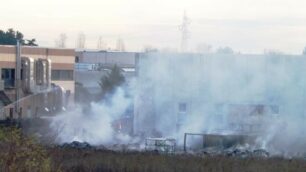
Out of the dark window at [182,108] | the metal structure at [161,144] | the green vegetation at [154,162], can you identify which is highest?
the dark window at [182,108]

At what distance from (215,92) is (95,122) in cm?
512

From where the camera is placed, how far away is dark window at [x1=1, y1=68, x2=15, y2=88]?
145 feet

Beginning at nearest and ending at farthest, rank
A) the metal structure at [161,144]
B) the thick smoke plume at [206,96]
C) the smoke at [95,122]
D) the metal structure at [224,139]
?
the metal structure at [161,144]
the metal structure at [224,139]
the smoke at [95,122]
the thick smoke plume at [206,96]

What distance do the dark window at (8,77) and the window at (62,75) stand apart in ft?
16.0

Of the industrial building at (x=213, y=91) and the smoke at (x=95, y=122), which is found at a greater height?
the industrial building at (x=213, y=91)

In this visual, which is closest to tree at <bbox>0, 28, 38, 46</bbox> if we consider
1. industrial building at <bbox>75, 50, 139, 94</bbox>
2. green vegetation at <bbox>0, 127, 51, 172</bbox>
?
industrial building at <bbox>75, 50, 139, 94</bbox>

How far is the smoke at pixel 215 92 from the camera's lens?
33.1 metres

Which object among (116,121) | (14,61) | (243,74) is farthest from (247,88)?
(14,61)

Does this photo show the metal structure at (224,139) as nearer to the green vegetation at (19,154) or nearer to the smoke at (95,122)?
the smoke at (95,122)

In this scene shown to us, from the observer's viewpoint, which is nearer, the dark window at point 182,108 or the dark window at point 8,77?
the dark window at point 182,108

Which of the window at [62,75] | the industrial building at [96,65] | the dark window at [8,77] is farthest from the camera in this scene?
the industrial building at [96,65]

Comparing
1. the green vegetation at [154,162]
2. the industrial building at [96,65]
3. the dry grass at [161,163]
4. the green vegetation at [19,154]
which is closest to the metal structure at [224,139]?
the green vegetation at [154,162]

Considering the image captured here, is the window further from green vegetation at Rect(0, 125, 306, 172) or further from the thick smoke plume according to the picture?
green vegetation at Rect(0, 125, 306, 172)

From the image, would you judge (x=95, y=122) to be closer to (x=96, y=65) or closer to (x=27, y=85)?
(x=27, y=85)
